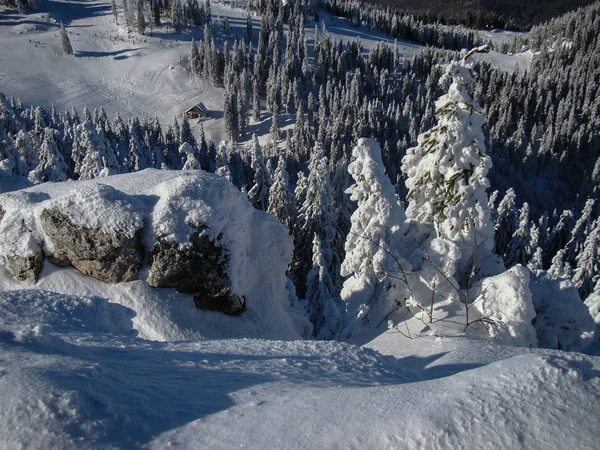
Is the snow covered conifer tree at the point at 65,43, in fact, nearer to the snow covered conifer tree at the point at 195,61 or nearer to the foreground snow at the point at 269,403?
the snow covered conifer tree at the point at 195,61

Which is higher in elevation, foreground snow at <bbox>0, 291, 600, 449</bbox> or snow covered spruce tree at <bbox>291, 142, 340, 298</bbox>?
foreground snow at <bbox>0, 291, 600, 449</bbox>

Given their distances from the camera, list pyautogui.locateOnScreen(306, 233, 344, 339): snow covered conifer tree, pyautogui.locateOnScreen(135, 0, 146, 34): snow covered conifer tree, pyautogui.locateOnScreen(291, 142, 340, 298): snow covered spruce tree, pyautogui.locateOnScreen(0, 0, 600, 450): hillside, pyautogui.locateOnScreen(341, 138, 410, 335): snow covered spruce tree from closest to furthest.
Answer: pyautogui.locateOnScreen(0, 0, 600, 450): hillside
pyautogui.locateOnScreen(341, 138, 410, 335): snow covered spruce tree
pyautogui.locateOnScreen(306, 233, 344, 339): snow covered conifer tree
pyautogui.locateOnScreen(291, 142, 340, 298): snow covered spruce tree
pyautogui.locateOnScreen(135, 0, 146, 34): snow covered conifer tree

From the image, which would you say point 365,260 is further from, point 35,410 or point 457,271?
point 35,410

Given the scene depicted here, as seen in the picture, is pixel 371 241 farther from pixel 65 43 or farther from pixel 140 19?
pixel 140 19

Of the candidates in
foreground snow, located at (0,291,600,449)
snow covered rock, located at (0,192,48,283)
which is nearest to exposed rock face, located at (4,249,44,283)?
snow covered rock, located at (0,192,48,283)

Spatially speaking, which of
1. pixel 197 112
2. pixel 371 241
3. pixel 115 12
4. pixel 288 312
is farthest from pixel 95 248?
pixel 115 12

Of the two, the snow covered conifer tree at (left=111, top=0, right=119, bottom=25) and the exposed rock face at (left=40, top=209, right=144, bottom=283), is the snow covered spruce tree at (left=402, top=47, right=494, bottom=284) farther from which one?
the snow covered conifer tree at (left=111, top=0, right=119, bottom=25)
